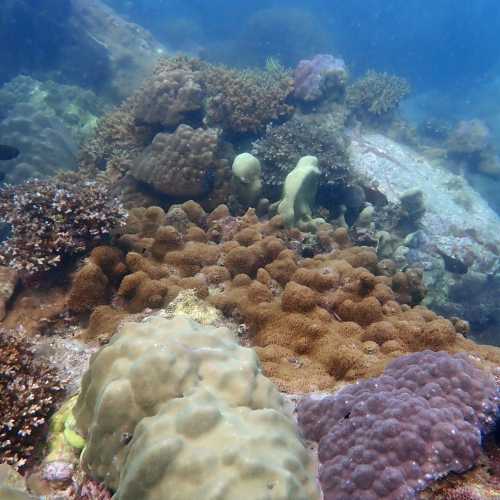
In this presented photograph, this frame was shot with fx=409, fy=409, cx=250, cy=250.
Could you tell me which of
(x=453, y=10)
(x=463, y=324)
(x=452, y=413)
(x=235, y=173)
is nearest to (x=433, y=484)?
(x=452, y=413)

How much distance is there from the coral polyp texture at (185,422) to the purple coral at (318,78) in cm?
1066

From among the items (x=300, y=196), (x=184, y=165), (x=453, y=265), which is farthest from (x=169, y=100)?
(x=453, y=265)

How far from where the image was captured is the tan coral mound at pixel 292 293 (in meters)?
4.06

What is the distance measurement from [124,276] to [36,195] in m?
1.47

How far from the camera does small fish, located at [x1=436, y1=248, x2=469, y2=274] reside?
1091 centimetres

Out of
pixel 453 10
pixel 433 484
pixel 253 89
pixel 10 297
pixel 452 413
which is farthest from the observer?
pixel 453 10

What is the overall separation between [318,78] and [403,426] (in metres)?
11.8

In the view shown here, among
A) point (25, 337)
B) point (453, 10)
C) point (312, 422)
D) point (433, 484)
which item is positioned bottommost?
point (25, 337)

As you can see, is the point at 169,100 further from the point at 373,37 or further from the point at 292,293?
the point at 373,37

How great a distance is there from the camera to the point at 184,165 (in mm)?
7590

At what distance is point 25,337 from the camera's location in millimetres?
3859

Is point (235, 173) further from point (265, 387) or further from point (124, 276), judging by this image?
point (265, 387)

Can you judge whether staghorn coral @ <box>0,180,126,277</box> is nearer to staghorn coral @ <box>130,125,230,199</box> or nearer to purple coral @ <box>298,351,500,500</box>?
staghorn coral @ <box>130,125,230,199</box>

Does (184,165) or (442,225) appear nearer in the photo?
(184,165)
